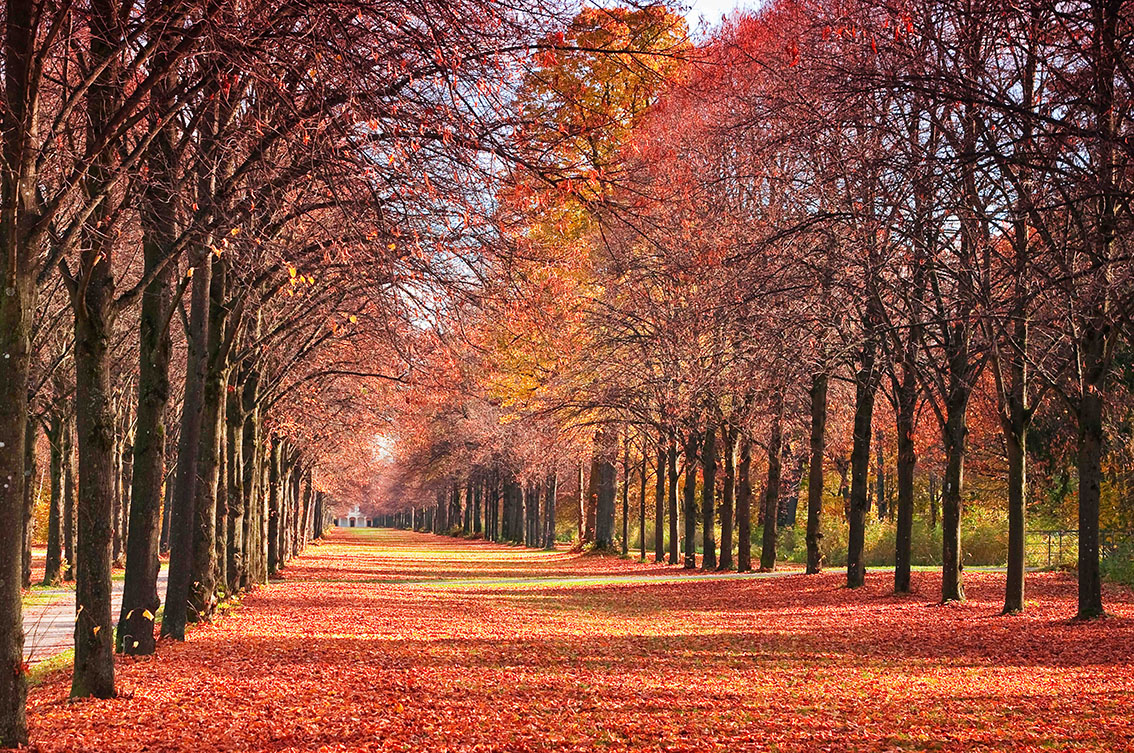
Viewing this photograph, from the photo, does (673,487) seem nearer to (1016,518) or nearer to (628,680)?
(1016,518)

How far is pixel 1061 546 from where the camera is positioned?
99.5 feet

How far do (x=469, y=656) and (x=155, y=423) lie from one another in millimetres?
4713

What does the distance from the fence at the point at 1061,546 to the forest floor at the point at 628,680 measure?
19.9ft

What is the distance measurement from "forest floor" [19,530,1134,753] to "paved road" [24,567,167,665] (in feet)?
5.89

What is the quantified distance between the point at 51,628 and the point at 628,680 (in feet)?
34.1

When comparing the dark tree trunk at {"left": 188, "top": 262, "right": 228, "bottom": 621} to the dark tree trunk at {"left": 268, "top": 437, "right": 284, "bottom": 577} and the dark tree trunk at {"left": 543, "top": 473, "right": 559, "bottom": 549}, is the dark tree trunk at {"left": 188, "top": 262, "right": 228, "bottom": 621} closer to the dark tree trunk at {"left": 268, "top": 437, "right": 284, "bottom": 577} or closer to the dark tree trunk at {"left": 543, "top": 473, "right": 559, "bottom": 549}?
the dark tree trunk at {"left": 268, "top": 437, "right": 284, "bottom": 577}

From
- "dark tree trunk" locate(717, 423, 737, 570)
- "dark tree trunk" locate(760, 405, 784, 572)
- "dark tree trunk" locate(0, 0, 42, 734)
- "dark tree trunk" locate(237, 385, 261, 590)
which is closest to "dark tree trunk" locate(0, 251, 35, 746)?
"dark tree trunk" locate(0, 0, 42, 734)

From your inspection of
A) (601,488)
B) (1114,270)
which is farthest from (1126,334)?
(601,488)

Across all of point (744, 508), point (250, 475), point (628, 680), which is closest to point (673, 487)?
point (744, 508)

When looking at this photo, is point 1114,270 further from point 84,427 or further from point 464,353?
point 84,427

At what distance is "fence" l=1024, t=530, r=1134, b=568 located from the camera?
25.0 metres

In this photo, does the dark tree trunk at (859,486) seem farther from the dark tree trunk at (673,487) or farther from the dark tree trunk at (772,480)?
the dark tree trunk at (673,487)

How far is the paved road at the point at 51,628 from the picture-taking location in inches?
530

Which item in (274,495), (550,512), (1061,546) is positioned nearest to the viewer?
(1061,546)
